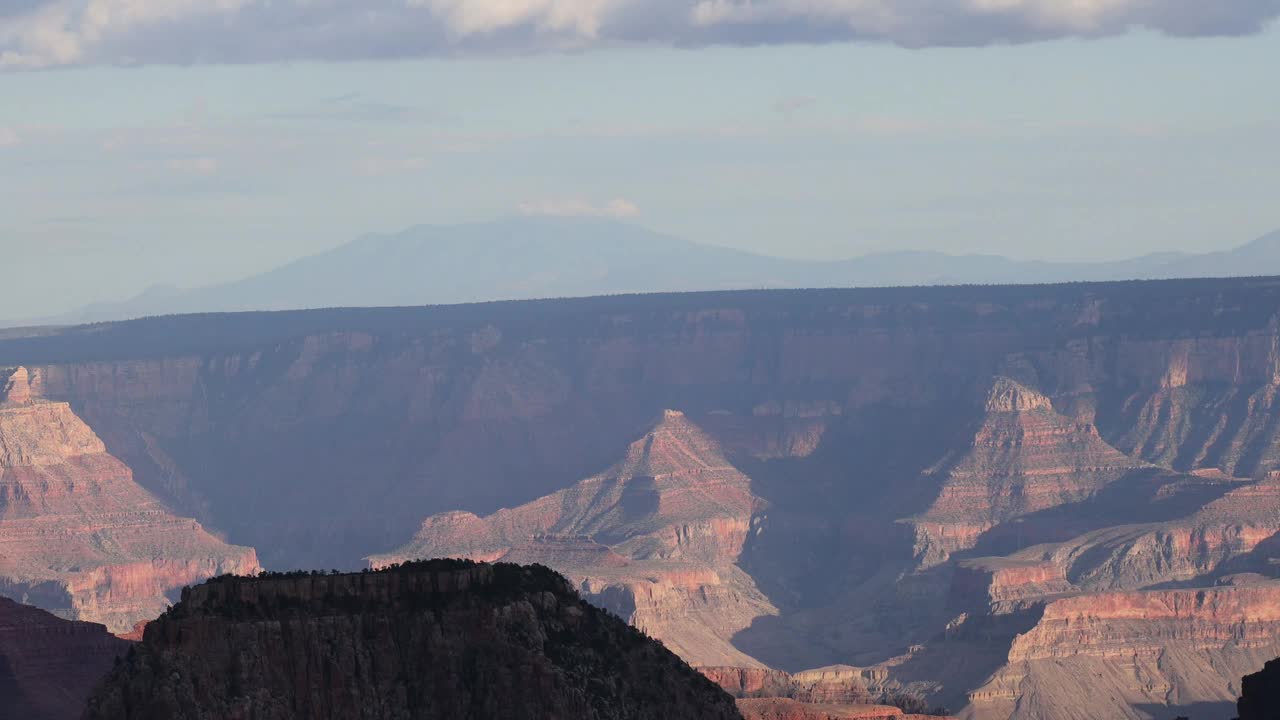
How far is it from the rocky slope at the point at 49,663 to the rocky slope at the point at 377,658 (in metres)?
34.2

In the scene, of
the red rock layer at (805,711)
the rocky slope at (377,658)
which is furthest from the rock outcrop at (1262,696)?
the red rock layer at (805,711)

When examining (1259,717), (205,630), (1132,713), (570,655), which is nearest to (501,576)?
(570,655)

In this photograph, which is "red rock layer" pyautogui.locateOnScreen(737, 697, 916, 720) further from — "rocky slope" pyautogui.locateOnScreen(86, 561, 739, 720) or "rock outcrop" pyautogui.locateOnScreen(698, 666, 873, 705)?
"rocky slope" pyautogui.locateOnScreen(86, 561, 739, 720)

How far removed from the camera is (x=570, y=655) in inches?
1971

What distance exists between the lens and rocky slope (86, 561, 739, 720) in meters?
46.7

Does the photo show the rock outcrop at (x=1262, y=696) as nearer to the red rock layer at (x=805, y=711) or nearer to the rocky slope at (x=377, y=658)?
the rocky slope at (x=377, y=658)

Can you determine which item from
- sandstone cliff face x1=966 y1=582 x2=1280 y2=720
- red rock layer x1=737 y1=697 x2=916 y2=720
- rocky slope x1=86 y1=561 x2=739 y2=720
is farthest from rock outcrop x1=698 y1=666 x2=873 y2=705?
rocky slope x1=86 y1=561 x2=739 y2=720

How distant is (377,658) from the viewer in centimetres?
4847

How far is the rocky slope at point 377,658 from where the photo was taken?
153 feet

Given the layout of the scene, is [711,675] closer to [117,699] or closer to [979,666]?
[979,666]

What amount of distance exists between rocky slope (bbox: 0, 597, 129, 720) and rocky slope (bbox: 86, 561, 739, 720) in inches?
1348

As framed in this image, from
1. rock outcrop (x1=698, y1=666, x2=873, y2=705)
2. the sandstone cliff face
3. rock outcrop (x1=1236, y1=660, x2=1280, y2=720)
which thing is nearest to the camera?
rock outcrop (x1=1236, y1=660, x2=1280, y2=720)

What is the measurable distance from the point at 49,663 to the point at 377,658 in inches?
1758

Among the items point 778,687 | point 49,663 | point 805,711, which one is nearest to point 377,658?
point 49,663
